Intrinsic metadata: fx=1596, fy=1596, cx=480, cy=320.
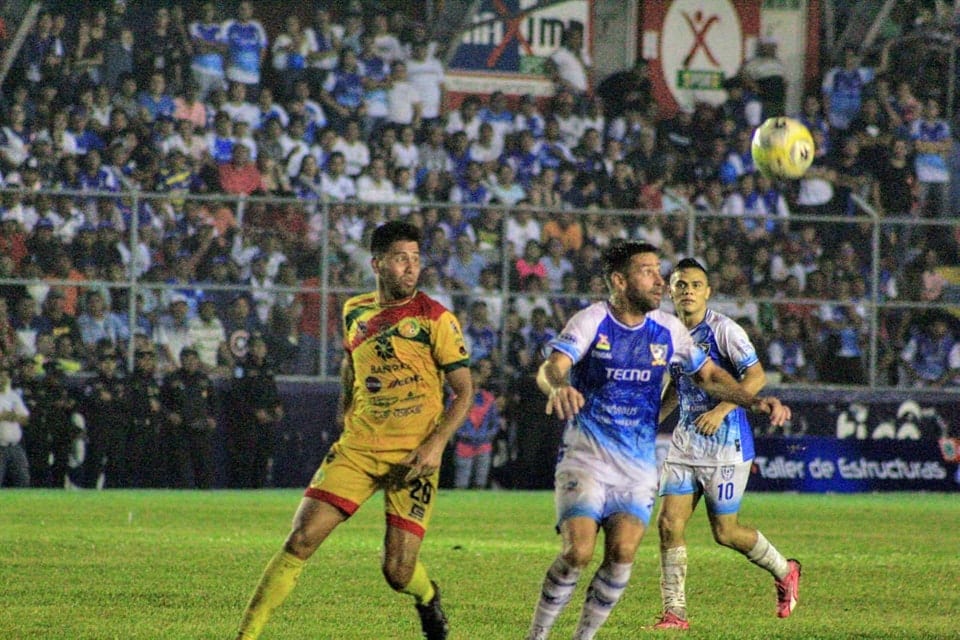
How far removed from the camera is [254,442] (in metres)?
19.9

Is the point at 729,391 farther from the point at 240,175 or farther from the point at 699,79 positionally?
the point at 699,79

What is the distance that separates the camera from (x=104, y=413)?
19.2 m

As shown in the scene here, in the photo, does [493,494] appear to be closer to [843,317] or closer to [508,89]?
[843,317]

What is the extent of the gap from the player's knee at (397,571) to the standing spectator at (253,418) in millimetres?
12147

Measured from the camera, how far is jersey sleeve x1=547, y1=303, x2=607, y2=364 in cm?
757

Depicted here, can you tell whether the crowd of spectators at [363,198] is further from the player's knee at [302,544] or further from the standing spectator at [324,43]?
the player's knee at [302,544]

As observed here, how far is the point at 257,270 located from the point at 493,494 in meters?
4.07

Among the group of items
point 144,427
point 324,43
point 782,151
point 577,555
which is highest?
point 324,43

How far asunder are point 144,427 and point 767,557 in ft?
37.1

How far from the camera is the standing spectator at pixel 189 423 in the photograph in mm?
19438


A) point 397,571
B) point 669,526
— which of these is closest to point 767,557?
point 669,526

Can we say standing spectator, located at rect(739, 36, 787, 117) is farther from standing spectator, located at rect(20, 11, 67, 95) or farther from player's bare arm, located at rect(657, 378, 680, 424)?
player's bare arm, located at rect(657, 378, 680, 424)

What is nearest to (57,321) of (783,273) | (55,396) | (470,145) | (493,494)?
(55,396)

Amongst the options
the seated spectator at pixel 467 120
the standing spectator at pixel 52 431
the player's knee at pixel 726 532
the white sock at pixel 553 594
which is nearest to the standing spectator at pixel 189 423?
the standing spectator at pixel 52 431
